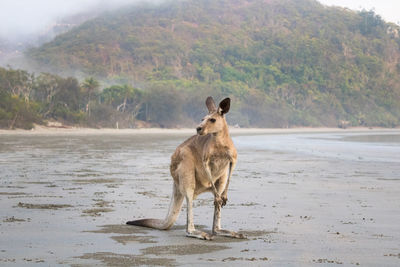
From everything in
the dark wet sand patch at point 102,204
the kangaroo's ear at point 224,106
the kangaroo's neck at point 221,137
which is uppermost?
the kangaroo's ear at point 224,106

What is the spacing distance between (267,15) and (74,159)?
175 m

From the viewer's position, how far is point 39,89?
208 feet

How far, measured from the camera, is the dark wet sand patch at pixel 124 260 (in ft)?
18.4

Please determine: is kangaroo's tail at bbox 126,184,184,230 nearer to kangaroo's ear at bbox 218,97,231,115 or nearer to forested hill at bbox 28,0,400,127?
kangaroo's ear at bbox 218,97,231,115

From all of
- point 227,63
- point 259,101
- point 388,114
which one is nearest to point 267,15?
point 227,63

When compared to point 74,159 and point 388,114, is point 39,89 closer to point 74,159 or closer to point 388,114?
point 74,159

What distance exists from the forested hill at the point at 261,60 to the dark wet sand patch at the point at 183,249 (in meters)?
72.8

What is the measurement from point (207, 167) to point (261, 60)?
12819 cm

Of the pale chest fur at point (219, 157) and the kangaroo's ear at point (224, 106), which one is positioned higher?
the kangaroo's ear at point (224, 106)

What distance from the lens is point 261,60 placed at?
133 m

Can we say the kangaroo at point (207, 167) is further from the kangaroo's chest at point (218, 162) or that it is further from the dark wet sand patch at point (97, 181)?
the dark wet sand patch at point (97, 181)

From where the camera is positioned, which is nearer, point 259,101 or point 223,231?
point 223,231

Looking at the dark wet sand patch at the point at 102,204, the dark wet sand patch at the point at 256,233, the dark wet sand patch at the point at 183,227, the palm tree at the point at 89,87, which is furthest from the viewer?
the palm tree at the point at 89,87

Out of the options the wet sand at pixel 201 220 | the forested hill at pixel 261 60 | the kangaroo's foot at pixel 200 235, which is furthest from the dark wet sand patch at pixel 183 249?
the forested hill at pixel 261 60
